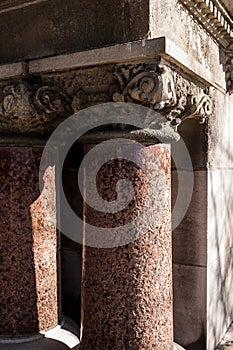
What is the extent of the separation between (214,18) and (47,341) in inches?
80.7

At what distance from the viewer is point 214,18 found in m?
2.48

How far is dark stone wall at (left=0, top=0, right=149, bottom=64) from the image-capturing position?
6.06ft

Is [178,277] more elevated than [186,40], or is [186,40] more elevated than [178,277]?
[186,40]

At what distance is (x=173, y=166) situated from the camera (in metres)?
2.94

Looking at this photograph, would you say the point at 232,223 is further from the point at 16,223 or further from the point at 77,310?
the point at 16,223

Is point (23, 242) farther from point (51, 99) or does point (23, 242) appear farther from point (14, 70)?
point (14, 70)

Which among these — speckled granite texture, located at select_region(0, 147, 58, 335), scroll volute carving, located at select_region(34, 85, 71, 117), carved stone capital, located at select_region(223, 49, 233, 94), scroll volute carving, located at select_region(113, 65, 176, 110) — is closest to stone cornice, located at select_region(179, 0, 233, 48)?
carved stone capital, located at select_region(223, 49, 233, 94)

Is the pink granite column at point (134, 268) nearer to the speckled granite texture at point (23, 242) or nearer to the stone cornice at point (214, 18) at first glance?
the speckled granite texture at point (23, 242)

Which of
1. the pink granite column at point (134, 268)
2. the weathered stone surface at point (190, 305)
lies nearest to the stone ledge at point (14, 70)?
the pink granite column at point (134, 268)

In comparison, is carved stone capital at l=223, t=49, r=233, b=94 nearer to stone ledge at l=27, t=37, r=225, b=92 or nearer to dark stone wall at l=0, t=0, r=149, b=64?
stone ledge at l=27, t=37, r=225, b=92

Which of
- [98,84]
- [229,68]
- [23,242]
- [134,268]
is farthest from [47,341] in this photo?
[229,68]

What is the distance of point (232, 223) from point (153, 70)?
6.73 ft

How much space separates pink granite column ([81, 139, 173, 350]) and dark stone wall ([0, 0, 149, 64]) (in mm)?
507

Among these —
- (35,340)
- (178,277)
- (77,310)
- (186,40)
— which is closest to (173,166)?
(178,277)
